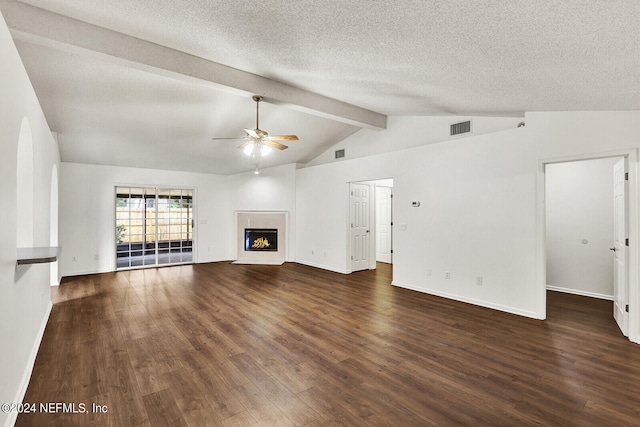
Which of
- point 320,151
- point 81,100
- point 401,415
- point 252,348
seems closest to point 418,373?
point 401,415

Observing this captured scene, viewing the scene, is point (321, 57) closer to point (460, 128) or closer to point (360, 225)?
point (460, 128)

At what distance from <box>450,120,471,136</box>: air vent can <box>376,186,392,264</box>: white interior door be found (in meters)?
3.35

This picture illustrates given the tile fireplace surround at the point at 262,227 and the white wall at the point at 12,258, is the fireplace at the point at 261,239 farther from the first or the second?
the white wall at the point at 12,258

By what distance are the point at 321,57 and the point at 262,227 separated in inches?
238

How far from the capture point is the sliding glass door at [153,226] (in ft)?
24.0

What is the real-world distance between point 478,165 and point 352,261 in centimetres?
333

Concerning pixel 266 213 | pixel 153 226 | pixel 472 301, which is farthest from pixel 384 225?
pixel 153 226

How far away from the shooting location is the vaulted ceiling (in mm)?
1942

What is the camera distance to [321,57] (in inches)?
115

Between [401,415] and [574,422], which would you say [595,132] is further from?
[401,415]

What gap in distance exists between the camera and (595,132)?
136 inches

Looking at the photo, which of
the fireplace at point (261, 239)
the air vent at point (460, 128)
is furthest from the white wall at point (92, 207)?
the air vent at point (460, 128)

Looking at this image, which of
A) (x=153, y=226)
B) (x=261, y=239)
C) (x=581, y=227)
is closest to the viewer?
(x=581, y=227)

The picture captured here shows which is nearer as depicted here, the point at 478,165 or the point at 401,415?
the point at 401,415
